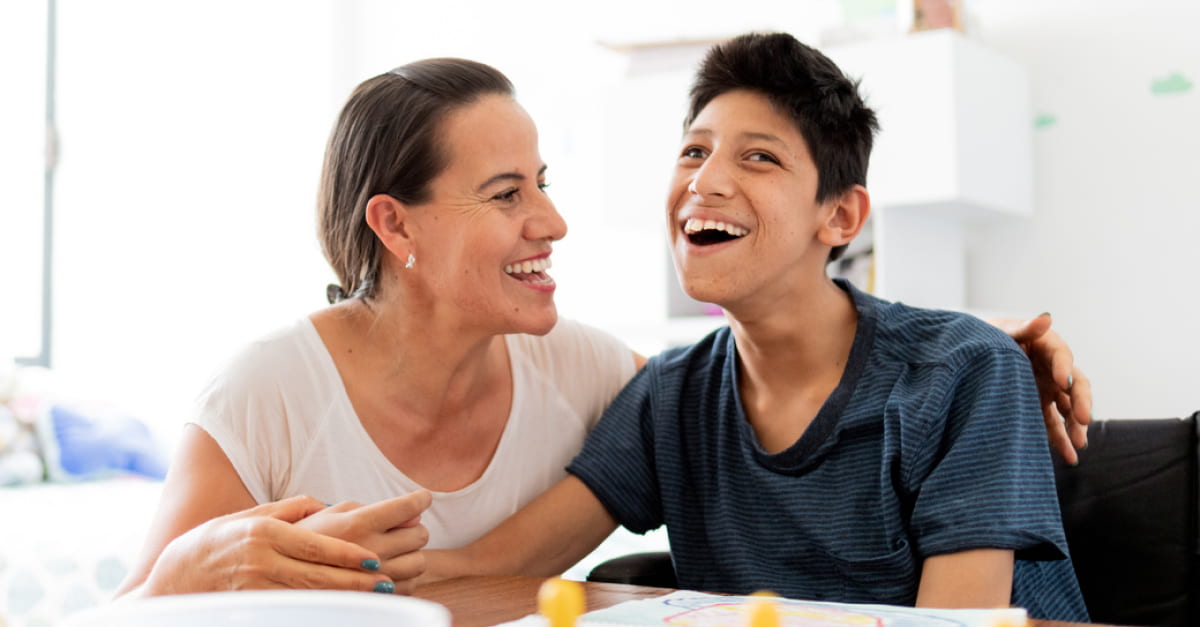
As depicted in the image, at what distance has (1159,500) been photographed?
1.33m

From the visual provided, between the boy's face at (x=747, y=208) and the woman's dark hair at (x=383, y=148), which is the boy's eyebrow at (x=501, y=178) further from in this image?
the boy's face at (x=747, y=208)

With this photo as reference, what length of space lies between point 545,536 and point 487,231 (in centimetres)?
40

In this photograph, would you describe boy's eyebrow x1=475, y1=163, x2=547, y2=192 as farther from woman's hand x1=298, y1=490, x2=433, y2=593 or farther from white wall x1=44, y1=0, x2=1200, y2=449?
white wall x1=44, y1=0, x2=1200, y2=449

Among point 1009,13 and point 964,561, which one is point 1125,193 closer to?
point 1009,13

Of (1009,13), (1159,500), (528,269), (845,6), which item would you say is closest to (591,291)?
(845,6)

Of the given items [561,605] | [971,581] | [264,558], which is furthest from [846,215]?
[561,605]

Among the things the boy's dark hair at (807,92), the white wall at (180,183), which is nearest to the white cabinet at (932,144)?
the boy's dark hair at (807,92)

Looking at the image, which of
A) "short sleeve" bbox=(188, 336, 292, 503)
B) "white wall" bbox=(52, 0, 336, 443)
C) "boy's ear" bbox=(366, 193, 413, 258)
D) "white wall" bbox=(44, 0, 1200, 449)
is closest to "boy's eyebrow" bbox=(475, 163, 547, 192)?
"boy's ear" bbox=(366, 193, 413, 258)

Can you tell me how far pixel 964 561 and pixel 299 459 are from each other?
77 cm

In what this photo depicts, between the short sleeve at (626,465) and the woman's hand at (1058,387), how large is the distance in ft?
1.53

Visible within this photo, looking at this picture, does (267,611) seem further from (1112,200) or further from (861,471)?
(1112,200)

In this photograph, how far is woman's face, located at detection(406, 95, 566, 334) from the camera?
1.46 m

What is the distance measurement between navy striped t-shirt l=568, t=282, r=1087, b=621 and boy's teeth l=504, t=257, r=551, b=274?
200mm

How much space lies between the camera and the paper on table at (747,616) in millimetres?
776
